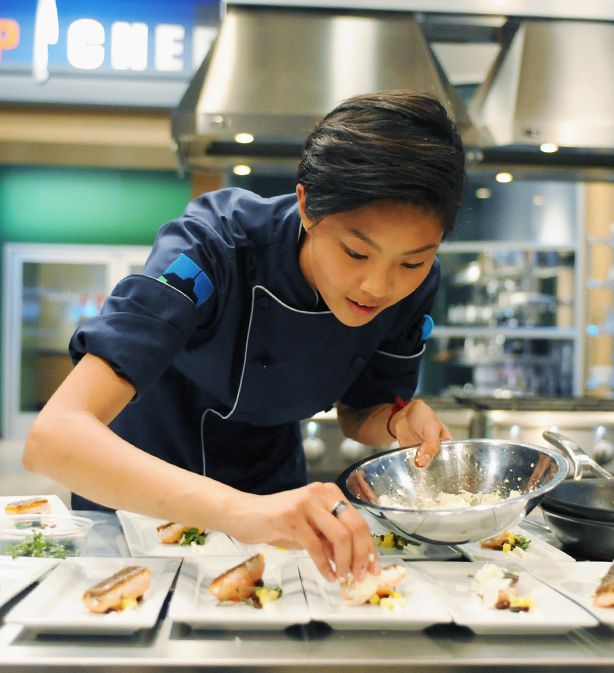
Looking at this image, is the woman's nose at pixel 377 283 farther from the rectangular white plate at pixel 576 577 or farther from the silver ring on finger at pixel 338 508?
the rectangular white plate at pixel 576 577

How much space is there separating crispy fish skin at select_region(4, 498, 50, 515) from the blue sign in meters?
4.27

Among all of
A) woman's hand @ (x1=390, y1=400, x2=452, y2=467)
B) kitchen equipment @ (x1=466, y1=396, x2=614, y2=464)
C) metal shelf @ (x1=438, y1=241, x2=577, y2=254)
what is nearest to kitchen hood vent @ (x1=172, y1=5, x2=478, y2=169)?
kitchen equipment @ (x1=466, y1=396, x2=614, y2=464)

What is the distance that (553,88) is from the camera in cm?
334

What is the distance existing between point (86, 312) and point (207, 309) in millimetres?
6294

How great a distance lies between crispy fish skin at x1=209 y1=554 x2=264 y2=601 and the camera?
1021mm

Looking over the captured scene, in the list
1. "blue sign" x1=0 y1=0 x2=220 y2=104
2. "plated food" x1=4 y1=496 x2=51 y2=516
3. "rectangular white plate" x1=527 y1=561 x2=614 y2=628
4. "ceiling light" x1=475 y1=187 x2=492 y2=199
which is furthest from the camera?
"ceiling light" x1=475 y1=187 x2=492 y2=199

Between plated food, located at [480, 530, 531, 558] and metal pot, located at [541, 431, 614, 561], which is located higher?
metal pot, located at [541, 431, 614, 561]

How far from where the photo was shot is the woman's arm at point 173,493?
971 millimetres

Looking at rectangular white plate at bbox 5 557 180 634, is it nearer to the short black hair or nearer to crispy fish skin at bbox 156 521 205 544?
crispy fish skin at bbox 156 521 205 544

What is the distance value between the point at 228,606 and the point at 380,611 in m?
0.20

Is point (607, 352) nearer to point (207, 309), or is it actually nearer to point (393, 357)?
point (393, 357)

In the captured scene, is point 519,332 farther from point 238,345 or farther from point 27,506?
point 27,506

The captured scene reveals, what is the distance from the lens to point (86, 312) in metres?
7.39

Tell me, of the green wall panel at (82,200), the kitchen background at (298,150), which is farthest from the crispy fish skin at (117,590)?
the green wall panel at (82,200)
